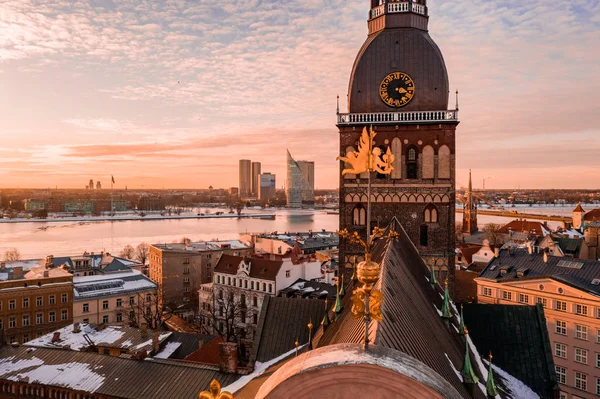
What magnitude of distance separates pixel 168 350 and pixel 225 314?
1514 centimetres

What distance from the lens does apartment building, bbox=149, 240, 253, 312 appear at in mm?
41219

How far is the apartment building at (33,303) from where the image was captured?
25891mm

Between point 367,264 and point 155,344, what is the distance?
1558cm

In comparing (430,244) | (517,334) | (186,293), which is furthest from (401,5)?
(186,293)

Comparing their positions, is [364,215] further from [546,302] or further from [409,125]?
[546,302]

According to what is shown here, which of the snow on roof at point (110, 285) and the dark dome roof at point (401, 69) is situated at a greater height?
the dark dome roof at point (401, 69)

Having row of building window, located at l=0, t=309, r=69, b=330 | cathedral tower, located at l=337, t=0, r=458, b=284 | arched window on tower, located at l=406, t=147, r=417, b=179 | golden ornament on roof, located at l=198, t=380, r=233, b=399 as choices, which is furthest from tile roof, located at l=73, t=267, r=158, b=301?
golden ornament on roof, located at l=198, t=380, r=233, b=399

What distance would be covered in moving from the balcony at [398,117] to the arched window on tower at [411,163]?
1.14 metres

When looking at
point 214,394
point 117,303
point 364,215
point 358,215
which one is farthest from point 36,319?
point 214,394

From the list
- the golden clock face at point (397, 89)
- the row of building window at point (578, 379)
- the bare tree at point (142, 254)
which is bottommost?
the row of building window at point (578, 379)

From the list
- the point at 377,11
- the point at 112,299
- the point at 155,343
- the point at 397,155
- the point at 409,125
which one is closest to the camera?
the point at 155,343

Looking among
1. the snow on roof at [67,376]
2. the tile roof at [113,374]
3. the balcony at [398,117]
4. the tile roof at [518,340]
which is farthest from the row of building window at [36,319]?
the tile roof at [518,340]

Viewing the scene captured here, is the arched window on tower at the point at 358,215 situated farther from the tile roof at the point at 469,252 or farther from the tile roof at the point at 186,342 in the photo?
the tile roof at the point at 469,252

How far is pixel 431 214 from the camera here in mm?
17781
